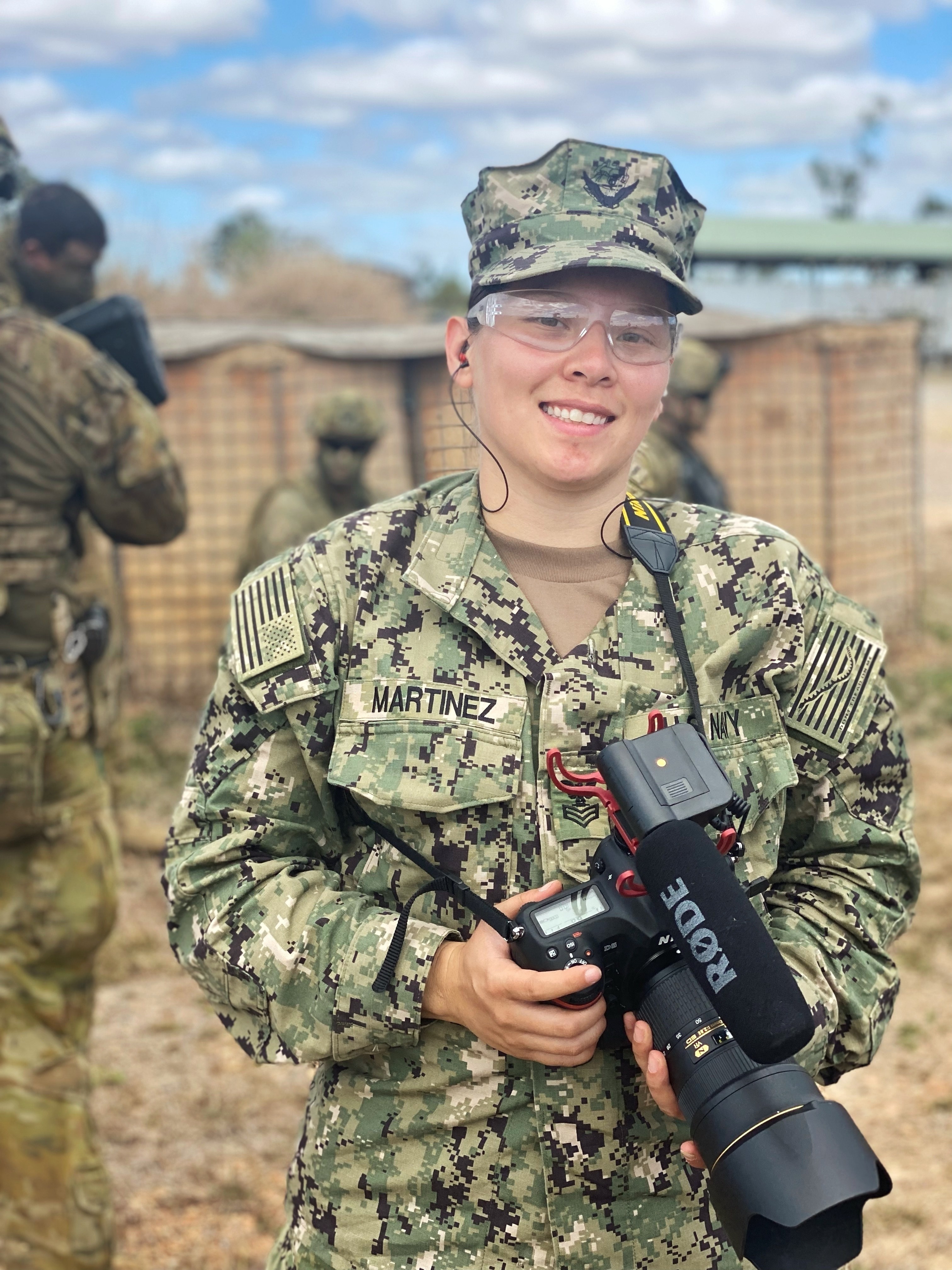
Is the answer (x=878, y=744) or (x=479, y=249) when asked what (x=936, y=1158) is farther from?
(x=479, y=249)

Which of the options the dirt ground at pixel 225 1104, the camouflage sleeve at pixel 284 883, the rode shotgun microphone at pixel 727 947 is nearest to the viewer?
the rode shotgun microphone at pixel 727 947

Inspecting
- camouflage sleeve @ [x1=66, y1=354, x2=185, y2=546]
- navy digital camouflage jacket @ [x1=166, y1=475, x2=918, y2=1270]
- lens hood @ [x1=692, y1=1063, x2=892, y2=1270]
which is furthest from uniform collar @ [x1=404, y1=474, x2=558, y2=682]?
camouflage sleeve @ [x1=66, y1=354, x2=185, y2=546]

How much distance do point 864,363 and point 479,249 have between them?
8.04m

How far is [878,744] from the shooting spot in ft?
5.64

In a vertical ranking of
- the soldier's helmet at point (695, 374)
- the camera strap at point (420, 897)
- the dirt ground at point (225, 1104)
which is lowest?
the dirt ground at point (225, 1104)

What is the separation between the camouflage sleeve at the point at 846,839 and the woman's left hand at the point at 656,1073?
10.5 inches

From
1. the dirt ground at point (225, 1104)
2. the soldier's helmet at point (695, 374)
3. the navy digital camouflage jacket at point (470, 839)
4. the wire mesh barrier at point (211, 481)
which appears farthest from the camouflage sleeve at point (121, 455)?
the wire mesh barrier at point (211, 481)

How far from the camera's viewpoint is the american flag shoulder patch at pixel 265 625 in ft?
5.37

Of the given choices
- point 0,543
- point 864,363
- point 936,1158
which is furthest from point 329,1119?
point 864,363

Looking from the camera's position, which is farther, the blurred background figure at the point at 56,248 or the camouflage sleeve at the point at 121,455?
the blurred background figure at the point at 56,248

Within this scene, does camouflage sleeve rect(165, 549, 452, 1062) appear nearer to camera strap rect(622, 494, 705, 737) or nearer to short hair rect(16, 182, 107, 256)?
camera strap rect(622, 494, 705, 737)

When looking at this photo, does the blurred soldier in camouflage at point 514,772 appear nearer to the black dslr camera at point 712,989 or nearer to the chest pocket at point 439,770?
the chest pocket at point 439,770

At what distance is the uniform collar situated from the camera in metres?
1.65

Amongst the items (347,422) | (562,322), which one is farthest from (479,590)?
(347,422)
